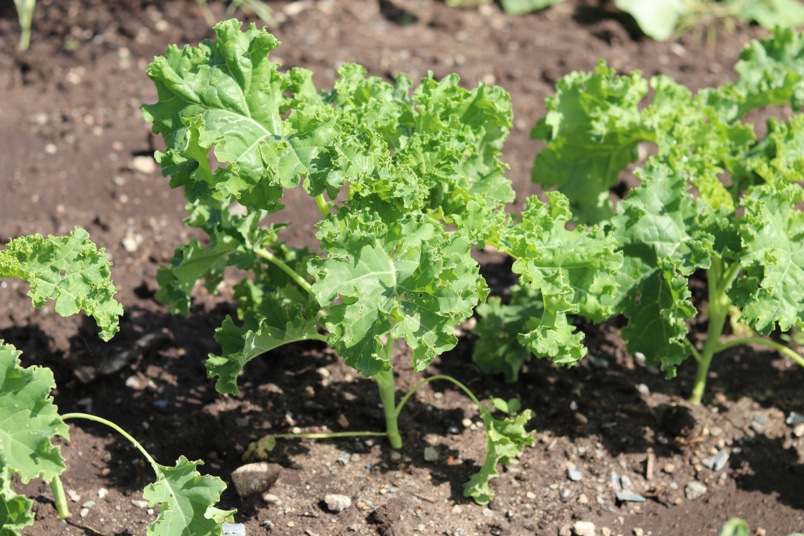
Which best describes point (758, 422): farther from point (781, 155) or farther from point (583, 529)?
point (781, 155)

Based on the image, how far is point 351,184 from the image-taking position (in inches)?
152

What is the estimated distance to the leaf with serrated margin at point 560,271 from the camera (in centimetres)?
398

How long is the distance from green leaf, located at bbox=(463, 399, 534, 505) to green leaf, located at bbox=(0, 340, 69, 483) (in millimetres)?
1743

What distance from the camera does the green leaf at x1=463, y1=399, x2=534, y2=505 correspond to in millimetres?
4270

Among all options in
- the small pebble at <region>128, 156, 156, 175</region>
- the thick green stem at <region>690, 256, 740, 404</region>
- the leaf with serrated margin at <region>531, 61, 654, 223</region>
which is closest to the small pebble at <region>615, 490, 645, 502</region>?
the thick green stem at <region>690, 256, 740, 404</region>

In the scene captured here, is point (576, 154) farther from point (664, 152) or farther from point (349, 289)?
point (349, 289)

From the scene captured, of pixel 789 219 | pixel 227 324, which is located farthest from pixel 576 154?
pixel 227 324

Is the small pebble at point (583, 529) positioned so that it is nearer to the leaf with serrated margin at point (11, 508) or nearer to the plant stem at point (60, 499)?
the plant stem at point (60, 499)

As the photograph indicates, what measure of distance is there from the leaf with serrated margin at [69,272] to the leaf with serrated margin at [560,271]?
1.56m

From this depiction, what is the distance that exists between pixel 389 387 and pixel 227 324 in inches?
29.9

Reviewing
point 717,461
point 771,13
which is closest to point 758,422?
point 717,461

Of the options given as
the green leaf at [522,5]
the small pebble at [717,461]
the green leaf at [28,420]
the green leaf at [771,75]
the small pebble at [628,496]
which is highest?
the green leaf at [771,75]

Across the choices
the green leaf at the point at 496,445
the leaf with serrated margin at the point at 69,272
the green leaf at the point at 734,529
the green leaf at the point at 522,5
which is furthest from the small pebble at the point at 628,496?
the green leaf at the point at 522,5

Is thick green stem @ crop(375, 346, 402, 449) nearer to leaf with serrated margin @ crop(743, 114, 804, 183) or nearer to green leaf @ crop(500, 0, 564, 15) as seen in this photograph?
leaf with serrated margin @ crop(743, 114, 804, 183)
